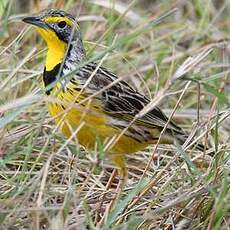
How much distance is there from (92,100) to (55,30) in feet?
1.22

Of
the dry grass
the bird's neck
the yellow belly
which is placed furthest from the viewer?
the bird's neck

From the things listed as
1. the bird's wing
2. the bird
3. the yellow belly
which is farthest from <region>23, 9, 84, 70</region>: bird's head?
the yellow belly

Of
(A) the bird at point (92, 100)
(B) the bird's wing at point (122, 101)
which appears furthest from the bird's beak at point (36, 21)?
(B) the bird's wing at point (122, 101)

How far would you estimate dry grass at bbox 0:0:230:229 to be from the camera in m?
3.40

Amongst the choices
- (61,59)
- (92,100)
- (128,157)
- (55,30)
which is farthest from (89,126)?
(128,157)

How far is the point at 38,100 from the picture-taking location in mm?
3389

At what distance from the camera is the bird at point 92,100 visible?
3928 millimetres

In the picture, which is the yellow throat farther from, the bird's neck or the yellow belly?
the yellow belly

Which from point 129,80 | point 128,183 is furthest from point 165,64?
point 128,183

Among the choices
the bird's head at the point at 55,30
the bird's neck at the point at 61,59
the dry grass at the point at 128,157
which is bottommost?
the dry grass at the point at 128,157

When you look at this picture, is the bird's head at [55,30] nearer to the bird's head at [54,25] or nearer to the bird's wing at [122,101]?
the bird's head at [54,25]

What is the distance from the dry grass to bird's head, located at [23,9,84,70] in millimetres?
148

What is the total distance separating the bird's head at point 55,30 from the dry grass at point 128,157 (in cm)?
15

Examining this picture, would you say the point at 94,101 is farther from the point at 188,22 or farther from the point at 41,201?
the point at 188,22
